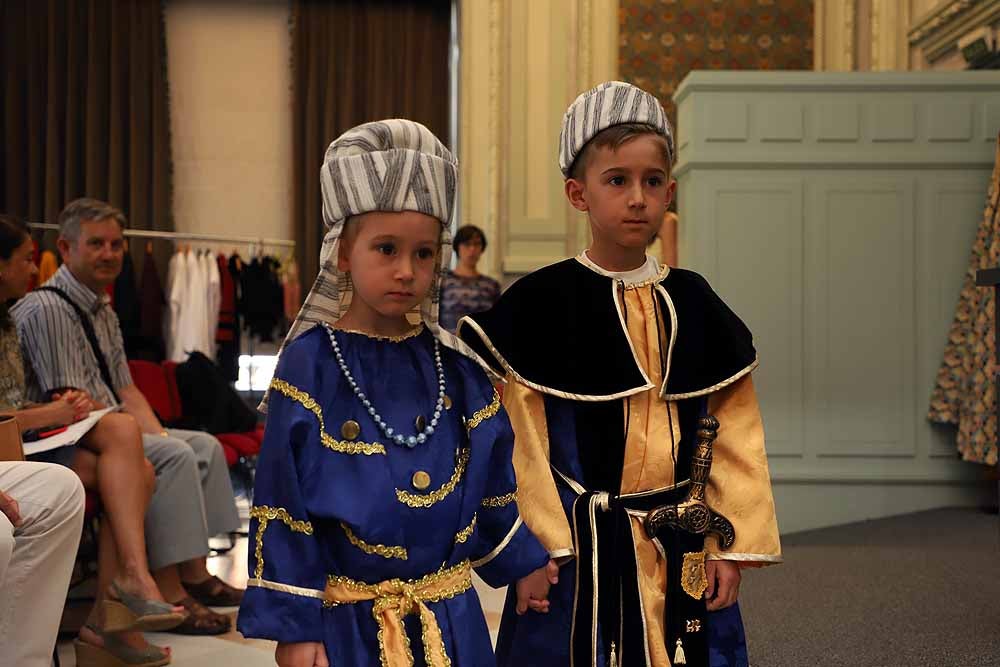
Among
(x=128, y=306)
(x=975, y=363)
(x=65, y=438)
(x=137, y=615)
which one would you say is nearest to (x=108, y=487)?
(x=65, y=438)

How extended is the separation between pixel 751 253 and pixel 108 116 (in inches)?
204

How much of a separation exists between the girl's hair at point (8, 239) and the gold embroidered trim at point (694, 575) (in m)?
2.26

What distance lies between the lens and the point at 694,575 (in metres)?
1.66

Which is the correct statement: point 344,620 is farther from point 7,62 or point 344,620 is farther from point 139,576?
point 7,62

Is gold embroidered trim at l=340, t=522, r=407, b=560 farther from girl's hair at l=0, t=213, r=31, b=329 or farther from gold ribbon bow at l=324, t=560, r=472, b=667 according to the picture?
girl's hair at l=0, t=213, r=31, b=329

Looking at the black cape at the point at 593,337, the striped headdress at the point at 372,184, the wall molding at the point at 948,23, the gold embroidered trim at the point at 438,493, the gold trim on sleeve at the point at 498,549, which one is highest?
the wall molding at the point at 948,23

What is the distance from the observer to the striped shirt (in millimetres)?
3408

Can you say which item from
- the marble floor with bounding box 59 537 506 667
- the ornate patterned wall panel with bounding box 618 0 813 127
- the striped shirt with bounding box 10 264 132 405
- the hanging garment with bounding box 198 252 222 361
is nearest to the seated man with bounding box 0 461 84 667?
the marble floor with bounding box 59 537 506 667

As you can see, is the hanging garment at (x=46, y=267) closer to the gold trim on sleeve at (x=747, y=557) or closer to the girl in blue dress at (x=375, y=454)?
the girl in blue dress at (x=375, y=454)

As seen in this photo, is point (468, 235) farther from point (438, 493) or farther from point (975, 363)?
point (438, 493)

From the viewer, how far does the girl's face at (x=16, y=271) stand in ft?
10.4

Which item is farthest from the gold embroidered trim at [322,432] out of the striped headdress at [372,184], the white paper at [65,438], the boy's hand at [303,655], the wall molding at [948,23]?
the wall molding at [948,23]

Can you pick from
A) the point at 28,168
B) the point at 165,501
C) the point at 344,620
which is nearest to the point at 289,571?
the point at 344,620

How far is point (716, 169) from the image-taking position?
4.69 m
